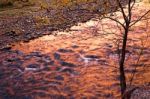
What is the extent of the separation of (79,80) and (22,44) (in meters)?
7.30

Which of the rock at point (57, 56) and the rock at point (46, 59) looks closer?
the rock at point (46, 59)

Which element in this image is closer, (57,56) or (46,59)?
(46,59)

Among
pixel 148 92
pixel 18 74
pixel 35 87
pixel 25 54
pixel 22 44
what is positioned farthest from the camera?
pixel 22 44

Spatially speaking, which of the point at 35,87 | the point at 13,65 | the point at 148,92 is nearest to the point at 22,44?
the point at 13,65

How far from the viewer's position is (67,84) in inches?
640

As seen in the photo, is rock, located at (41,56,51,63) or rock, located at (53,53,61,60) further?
rock, located at (53,53,61,60)

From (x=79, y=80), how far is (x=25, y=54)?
539 centimetres

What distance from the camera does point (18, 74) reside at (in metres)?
17.9

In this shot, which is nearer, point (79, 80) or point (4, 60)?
point (79, 80)

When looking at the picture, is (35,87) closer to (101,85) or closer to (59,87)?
(59,87)

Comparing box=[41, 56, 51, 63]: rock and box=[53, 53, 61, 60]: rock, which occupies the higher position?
box=[53, 53, 61, 60]: rock

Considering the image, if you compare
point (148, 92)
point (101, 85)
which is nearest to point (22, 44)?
point (101, 85)

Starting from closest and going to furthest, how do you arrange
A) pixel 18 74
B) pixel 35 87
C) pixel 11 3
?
1. pixel 35 87
2. pixel 18 74
3. pixel 11 3

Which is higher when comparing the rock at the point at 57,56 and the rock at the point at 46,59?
the rock at the point at 57,56
